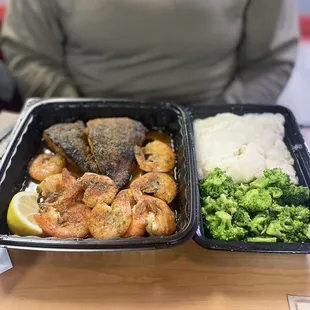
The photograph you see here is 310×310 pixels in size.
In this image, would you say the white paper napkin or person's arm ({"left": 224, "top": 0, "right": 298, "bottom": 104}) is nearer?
the white paper napkin

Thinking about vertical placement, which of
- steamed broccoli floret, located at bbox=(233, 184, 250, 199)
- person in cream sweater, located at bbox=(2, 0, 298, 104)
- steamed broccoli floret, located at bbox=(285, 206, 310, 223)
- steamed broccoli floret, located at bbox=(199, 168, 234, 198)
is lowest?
steamed broccoli floret, located at bbox=(285, 206, 310, 223)

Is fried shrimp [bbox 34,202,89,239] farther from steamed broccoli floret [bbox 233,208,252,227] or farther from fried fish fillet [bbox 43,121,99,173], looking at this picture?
steamed broccoli floret [bbox 233,208,252,227]

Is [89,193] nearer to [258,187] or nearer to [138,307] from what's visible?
[138,307]

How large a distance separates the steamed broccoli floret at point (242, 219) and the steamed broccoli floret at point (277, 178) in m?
0.14

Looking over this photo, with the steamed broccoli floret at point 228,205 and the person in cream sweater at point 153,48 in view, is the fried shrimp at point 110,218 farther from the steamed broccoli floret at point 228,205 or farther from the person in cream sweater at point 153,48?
the person in cream sweater at point 153,48

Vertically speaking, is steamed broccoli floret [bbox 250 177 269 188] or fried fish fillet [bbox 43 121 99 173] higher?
fried fish fillet [bbox 43 121 99 173]

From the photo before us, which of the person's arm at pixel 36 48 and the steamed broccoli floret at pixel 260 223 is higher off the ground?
the person's arm at pixel 36 48

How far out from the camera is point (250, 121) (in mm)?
1566

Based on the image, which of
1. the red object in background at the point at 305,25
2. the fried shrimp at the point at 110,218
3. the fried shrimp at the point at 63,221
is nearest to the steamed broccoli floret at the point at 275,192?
the fried shrimp at the point at 110,218

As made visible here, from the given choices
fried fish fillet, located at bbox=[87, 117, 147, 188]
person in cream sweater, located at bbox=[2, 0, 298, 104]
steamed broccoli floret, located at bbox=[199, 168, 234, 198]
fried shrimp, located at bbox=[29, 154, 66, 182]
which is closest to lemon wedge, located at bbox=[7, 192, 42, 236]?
fried shrimp, located at bbox=[29, 154, 66, 182]

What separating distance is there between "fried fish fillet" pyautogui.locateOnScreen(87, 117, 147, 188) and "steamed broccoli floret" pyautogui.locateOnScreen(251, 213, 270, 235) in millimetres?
409

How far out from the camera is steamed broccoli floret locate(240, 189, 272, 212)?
4.02 feet

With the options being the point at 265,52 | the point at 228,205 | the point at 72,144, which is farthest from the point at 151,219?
the point at 265,52

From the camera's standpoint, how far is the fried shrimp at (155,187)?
1.30 m
